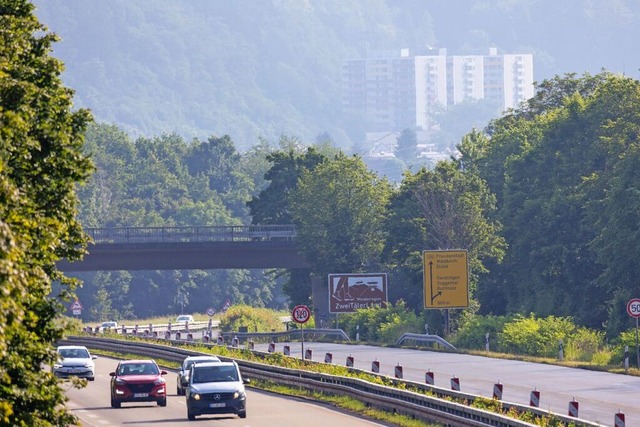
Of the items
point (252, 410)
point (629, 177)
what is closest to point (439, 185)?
point (629, 177)

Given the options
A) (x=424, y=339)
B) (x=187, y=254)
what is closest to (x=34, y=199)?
(x=424, y=339)

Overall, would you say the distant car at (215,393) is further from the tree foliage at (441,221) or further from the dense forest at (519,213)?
the tree foliage at (441,221)

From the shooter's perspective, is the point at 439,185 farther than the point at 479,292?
No

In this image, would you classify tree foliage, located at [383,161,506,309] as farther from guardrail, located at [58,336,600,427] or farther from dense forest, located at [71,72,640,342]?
guardrail, located at [58,336,600,427]

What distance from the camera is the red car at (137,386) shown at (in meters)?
47.2

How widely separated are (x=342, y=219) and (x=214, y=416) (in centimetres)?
6454

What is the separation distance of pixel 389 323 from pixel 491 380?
3605 cm

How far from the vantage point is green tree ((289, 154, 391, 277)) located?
106875mm

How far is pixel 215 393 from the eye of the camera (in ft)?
138

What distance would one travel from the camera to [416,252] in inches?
3531

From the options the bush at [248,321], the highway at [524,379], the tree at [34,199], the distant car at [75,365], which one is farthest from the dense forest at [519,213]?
the tree at [34,199]

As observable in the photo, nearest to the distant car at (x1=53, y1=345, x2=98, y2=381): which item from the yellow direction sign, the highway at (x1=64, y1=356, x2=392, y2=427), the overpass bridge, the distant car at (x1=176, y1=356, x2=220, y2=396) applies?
the highway at (x1=64, y1=356, x2=392, y2=427)

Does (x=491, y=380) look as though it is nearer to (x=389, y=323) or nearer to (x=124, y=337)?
(x=389, y=323)

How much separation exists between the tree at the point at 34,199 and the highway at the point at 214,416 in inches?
419
